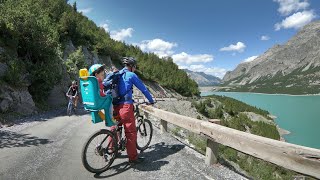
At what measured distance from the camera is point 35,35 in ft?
74.6

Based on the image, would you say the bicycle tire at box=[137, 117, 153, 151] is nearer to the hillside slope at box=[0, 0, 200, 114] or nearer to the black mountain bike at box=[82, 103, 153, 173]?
the black mountain bike at box=[82, 103, 153, 173]

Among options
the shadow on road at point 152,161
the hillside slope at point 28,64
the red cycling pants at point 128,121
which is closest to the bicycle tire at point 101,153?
the shadow on road at point 152,161

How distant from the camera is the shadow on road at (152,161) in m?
6.59

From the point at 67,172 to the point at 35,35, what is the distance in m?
19.0

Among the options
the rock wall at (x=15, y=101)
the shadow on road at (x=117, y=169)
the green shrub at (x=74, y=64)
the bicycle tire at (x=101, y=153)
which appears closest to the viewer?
the bicycle tire at (x=101, y=153)

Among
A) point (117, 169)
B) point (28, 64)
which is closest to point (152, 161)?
point (117, 169)

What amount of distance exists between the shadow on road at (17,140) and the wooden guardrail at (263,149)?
16.8 feet

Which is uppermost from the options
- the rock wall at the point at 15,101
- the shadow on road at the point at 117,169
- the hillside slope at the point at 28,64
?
the hillside slope at the point at 28,64

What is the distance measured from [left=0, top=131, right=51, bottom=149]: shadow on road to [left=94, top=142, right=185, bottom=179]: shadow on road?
369 centimetres

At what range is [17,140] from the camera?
9.98m

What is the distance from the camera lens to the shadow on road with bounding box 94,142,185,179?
260 inches

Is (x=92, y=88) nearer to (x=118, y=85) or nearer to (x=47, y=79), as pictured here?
(x=118, y=85)

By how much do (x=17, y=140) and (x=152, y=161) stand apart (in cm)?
530

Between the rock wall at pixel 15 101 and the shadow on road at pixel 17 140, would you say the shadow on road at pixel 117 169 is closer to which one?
the shadow on road at pixel 17 140
